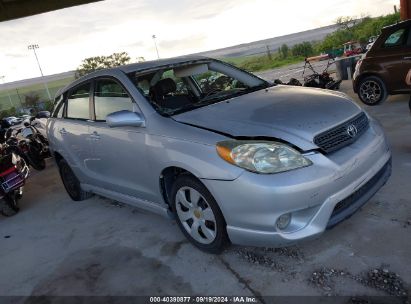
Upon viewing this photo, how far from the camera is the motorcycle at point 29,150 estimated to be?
8.34 metres

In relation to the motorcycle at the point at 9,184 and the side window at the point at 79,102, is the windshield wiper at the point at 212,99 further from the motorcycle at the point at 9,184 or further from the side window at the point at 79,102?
the motorcycle at the point at 9,184

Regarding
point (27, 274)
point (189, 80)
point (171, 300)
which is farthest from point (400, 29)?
point (27, 274)

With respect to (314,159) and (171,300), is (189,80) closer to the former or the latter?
(314,159)

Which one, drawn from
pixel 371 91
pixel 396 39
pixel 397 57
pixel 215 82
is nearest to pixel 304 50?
pixel 371 91

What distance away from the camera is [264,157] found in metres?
2.73

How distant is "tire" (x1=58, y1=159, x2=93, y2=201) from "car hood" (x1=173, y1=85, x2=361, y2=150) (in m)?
2.68

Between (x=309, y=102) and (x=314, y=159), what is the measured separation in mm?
754

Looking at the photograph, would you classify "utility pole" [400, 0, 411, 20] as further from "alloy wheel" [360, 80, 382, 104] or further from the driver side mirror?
the driver side mirror

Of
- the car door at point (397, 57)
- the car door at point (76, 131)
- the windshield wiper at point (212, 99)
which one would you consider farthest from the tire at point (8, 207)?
the car door at point (397, 57)

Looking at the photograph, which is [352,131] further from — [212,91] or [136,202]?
[136,202]

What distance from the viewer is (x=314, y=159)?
2.73m

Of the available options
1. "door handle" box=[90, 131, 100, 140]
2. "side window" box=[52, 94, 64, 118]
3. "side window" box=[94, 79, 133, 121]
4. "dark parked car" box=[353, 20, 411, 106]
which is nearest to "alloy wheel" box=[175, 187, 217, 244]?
"side window" box=[94, 79, 133, 121]

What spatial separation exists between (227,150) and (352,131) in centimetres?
106

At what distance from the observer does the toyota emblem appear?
304 centimetres
